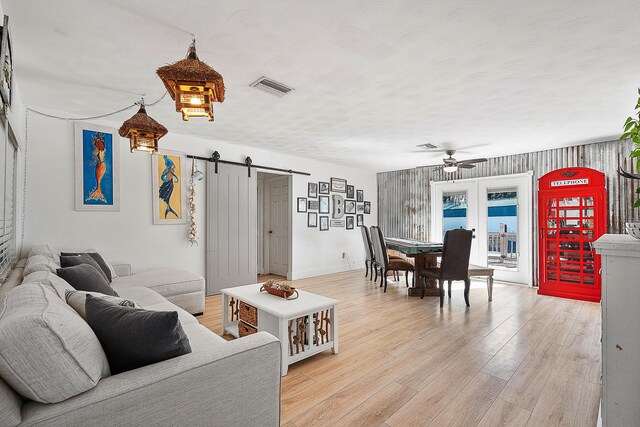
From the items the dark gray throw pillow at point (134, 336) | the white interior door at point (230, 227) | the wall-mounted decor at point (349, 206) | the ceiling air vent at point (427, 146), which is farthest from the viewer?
the wall-mounted decor at point (349, 206)

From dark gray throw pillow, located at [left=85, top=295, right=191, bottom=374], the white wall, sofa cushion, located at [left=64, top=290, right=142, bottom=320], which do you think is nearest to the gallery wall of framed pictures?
the white wall

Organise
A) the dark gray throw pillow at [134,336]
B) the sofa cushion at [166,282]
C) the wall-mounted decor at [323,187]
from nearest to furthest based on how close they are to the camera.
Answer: the dark gray throw pillow at [134,336]
the sofa cushion at [166,282]
the wall-mounted decor at [323,187]

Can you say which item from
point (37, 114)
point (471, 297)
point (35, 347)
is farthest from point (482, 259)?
point (37, 114)

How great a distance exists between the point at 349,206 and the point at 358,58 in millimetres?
4882

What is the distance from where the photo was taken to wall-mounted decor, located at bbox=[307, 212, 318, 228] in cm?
624

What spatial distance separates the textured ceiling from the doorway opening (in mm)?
2430

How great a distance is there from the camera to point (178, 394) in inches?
44.7

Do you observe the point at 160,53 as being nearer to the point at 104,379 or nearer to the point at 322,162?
the point at 104,379

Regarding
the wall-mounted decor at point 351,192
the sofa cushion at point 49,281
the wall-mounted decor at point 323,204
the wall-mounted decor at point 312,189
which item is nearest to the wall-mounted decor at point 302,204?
the wall-mounted decor at point 312,189

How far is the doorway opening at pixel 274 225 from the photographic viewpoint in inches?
241

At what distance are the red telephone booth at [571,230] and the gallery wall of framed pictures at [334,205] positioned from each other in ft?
11.6

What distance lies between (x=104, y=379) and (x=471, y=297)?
4.74 m

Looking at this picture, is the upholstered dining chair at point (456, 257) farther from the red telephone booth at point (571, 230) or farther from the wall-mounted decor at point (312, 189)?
the wall-mounted decor at point (312, 189)

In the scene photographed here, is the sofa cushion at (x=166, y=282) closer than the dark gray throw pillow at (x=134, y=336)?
No
